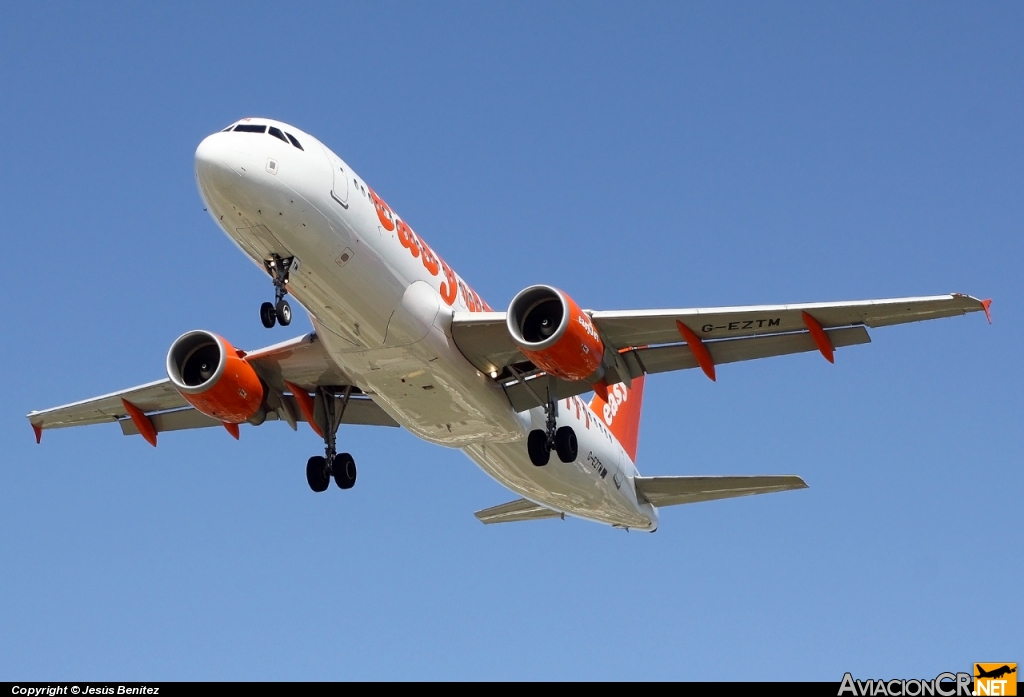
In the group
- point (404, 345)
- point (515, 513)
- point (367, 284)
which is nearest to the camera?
point (367, 284)

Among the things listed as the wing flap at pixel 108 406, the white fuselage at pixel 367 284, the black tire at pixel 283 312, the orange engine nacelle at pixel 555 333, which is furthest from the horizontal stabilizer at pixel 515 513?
the black tire at pixel 283 312

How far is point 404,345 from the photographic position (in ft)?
85.3

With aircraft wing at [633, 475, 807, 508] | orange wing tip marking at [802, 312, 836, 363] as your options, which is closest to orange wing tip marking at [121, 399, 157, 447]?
aircraft wing at [633, 475, 807, 508]

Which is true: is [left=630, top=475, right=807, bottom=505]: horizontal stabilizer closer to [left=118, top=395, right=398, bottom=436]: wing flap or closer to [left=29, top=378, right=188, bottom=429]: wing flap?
[left=118, top=395, right=398, bottom=436]: wing flap

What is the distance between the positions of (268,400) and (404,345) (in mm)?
5608

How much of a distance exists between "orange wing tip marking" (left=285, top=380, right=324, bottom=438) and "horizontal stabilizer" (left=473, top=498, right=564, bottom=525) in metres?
6.81

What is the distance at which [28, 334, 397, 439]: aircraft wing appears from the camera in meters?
29.1

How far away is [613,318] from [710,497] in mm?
8893

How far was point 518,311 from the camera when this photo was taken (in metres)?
26.5

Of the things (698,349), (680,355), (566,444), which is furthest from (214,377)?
(698,349)

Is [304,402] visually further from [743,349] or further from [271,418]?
[743,349]

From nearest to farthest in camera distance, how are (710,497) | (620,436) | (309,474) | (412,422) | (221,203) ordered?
(221,203), (412,422), (309,474), (710,497), (620,436)

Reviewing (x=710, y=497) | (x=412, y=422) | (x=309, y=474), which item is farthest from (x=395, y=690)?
Result: (x=710, y=497)

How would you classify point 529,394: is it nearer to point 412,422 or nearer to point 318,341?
point 412,422
